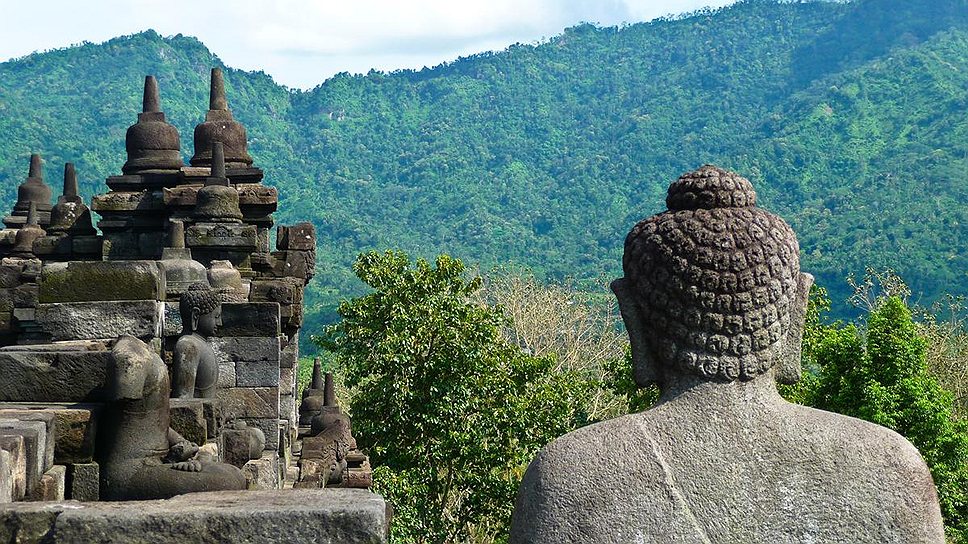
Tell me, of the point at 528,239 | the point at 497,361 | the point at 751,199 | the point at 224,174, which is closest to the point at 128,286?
the point at 751,199

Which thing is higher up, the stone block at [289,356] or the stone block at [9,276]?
the stone block at [9,276]

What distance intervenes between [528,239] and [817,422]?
425 feet

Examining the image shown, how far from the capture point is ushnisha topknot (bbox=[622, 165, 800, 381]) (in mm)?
3928

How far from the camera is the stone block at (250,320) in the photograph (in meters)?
15.0

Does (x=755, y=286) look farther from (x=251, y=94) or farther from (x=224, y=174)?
(x=251, y=94)

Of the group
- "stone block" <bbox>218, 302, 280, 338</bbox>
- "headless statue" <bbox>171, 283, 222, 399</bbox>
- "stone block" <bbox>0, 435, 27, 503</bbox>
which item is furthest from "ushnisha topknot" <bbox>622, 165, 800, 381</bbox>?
"stone block" <bbox>218, 302, 280, 338</bbox>

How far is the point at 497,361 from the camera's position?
2736cm

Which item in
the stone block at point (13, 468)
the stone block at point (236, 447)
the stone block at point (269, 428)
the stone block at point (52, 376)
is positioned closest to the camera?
the stone block at point (13, 468)

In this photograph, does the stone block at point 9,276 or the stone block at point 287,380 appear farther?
the stone block at point 9,276

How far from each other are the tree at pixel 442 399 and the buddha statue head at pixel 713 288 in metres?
22.0

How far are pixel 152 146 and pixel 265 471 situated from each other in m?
12.8

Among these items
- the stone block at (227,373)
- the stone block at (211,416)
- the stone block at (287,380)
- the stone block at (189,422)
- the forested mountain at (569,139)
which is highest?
the stone block at (189,422)

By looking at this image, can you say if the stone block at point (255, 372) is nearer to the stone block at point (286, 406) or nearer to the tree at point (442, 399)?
the stone block at point (286, 406)

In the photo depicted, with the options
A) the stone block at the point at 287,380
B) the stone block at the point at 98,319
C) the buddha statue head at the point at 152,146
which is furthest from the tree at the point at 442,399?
the stone block at the point at 98,319
